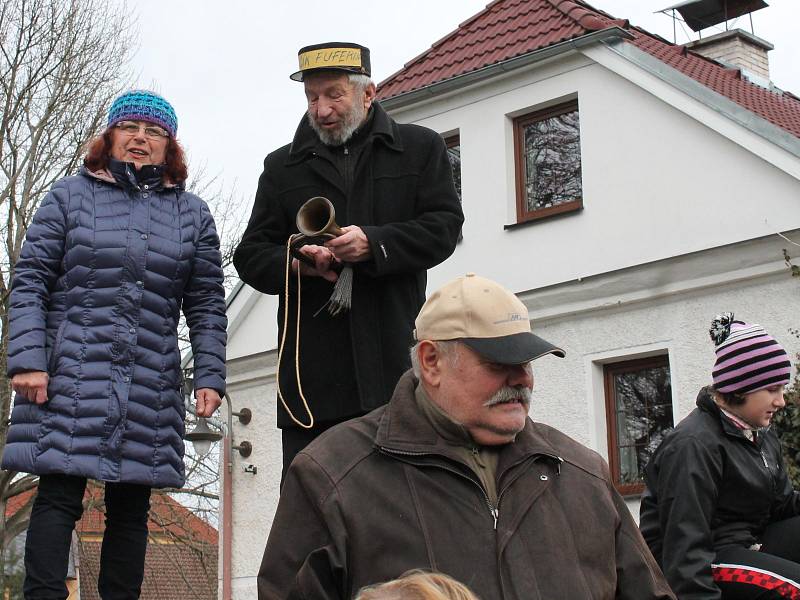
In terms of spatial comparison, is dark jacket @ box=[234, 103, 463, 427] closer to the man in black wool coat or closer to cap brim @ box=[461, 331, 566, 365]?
the man in black wool coat

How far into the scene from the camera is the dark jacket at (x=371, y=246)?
4406 mm

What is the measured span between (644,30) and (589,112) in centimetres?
321

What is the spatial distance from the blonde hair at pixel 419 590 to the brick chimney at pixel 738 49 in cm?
1833

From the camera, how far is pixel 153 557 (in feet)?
75.7

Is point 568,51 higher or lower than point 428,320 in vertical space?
higher

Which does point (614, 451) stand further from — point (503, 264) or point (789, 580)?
point (789, 580)

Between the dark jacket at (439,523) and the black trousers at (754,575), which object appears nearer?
the dark jacket at (439,523)

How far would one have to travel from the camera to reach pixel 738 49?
65.8ft

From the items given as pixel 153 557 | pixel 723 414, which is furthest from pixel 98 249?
pixel 153 557

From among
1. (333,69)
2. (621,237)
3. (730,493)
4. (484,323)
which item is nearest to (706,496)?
(730,493)

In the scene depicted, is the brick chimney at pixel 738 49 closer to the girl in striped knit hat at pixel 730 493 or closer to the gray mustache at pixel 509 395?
the girl in striped knit hat at pixel 730 493

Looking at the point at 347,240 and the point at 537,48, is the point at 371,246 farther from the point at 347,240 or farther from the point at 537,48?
the point at 537,48

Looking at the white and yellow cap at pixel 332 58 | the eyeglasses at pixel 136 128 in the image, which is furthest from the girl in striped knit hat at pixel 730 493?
the eyeglasses at pixel 136 128

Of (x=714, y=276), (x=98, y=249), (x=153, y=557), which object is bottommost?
(x=153, y=557)
